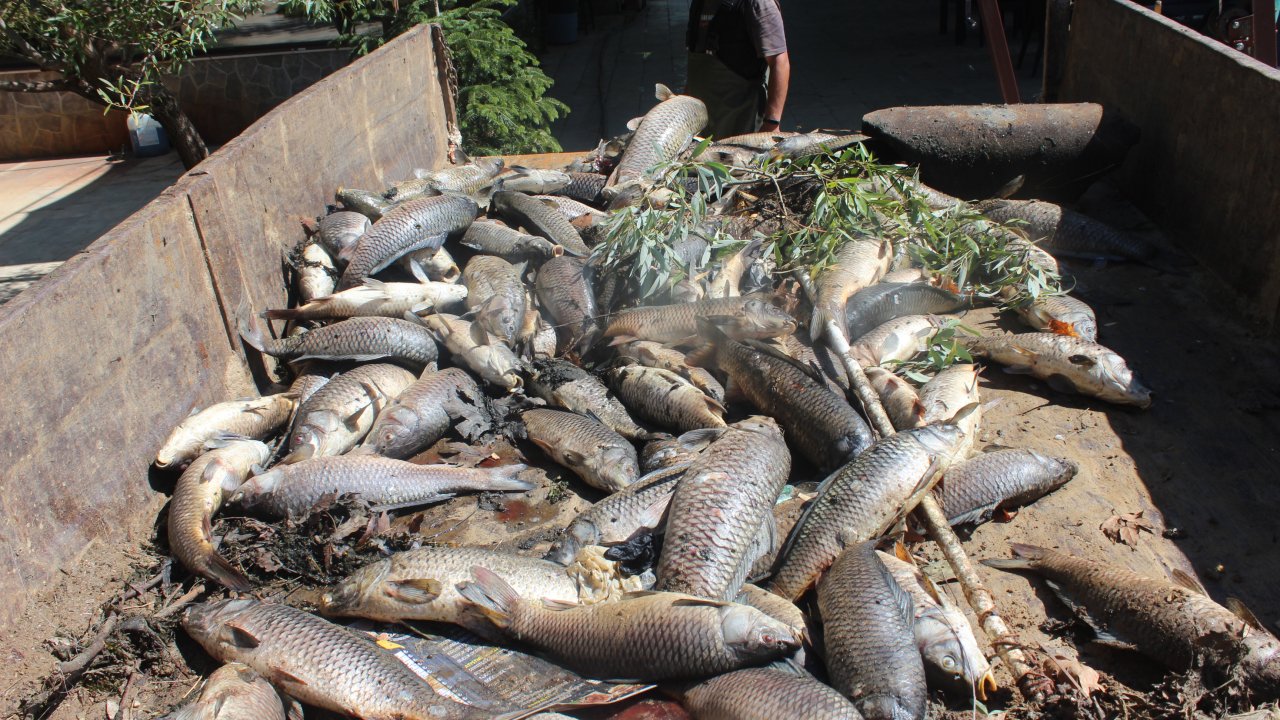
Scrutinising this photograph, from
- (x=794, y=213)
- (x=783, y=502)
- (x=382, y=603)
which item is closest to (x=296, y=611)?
(x=382, y=603)

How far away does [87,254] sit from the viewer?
10.9 feet

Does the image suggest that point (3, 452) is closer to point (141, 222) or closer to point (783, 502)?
point (141, 222)

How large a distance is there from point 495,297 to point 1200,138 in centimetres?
439

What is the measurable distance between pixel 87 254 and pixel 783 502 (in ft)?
9.39

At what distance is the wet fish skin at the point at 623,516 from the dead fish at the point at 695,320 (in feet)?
3.30

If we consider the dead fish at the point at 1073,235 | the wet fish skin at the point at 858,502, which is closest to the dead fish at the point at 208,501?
the wet fish skin at the point at 858,502

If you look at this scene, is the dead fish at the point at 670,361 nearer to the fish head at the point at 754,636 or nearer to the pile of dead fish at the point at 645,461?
the pile of dead fish at the point at 645,461

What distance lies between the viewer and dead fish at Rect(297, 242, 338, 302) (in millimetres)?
4750

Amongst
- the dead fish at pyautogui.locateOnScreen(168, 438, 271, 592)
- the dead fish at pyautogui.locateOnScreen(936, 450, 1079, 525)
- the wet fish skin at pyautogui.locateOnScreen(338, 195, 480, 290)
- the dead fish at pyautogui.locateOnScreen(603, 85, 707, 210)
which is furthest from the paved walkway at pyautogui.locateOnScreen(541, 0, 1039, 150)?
the dead fish at pyautogui.locateOnScreen(168, 438, 271, 592)

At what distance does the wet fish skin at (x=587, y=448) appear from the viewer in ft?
12.3

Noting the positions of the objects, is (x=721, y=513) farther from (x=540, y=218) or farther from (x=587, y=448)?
(x=540, y=218)

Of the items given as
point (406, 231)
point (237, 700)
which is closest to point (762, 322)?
point (406, 231)

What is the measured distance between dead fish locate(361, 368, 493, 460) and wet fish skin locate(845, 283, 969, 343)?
1.91 meters

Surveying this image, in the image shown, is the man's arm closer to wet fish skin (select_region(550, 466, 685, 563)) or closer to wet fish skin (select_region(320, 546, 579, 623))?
wet fish skin (select_region(550, 466, 685, 563))
